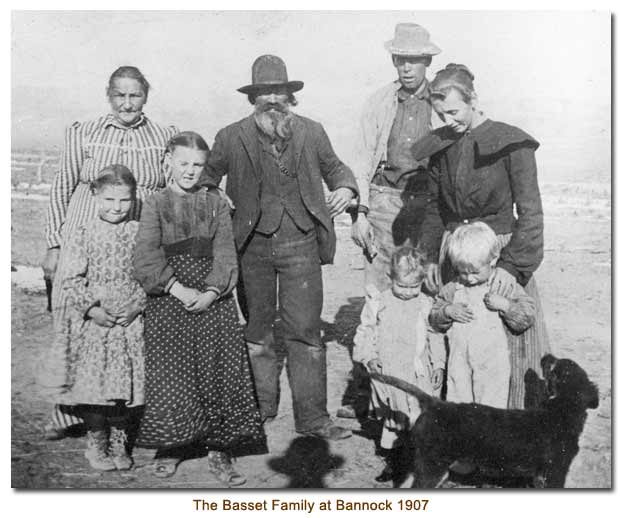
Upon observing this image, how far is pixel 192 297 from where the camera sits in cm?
402

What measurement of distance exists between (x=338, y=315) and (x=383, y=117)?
3.67 metres

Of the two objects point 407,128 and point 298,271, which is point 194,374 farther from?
point 407,128

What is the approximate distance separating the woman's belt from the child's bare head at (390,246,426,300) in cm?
115

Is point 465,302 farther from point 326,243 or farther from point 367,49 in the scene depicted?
point 367,49

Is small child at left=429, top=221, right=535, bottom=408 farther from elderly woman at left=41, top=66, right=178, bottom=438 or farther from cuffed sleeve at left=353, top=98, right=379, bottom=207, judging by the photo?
elderly woman at left=41, top=66, right=178, bottom=438

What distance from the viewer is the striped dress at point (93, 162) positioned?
4.43 meters

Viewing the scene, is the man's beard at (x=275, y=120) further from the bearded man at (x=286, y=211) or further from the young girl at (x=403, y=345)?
the young girl at (x=403, y=345)

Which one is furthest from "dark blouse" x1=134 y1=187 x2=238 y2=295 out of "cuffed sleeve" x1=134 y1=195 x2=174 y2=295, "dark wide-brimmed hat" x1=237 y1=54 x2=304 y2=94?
"dark wide-brimmed hat" x1=237 y1=54 x2=304 y2=94

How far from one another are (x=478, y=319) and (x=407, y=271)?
49 centimetres

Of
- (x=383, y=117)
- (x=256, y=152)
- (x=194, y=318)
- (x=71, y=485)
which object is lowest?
(x=71, y=485)

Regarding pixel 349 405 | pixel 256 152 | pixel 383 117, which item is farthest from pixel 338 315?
pixel 256 152

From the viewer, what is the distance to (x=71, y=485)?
13.7ft

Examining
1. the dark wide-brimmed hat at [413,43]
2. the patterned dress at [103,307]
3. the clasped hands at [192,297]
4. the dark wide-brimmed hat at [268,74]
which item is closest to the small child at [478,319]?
the clasped hands at [192,297]

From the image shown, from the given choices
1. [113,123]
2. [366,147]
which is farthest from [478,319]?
[113,123]
